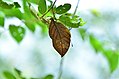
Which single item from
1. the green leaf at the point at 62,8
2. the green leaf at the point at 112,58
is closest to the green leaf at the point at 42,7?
the green leaf at the point at 62,8

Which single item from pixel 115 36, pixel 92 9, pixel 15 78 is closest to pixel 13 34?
pixel 15 78

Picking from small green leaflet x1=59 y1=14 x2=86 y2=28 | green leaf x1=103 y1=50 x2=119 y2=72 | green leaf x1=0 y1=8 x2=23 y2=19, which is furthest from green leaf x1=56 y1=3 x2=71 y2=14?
green leaf x1=103 y1=50 x2=119 y2=72

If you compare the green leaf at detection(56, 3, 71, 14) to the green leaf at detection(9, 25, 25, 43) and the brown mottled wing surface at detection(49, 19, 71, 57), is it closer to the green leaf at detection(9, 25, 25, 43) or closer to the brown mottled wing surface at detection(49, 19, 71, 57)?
the brown mottled wing surface at detection(49, 19, 71, 57)

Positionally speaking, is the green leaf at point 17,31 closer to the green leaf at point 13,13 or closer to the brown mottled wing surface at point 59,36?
the green leaf at point 13,13

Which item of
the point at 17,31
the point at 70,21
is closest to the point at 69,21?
the point at 70,21

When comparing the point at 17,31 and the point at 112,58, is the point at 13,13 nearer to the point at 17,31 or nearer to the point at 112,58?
the point at 17,31

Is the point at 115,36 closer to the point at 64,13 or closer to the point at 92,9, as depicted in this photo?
the point at 92,9

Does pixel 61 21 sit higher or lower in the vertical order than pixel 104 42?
higher

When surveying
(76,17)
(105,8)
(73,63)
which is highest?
(76,17)

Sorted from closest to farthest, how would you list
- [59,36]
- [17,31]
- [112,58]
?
[59,36], [17,31], [112,58]
